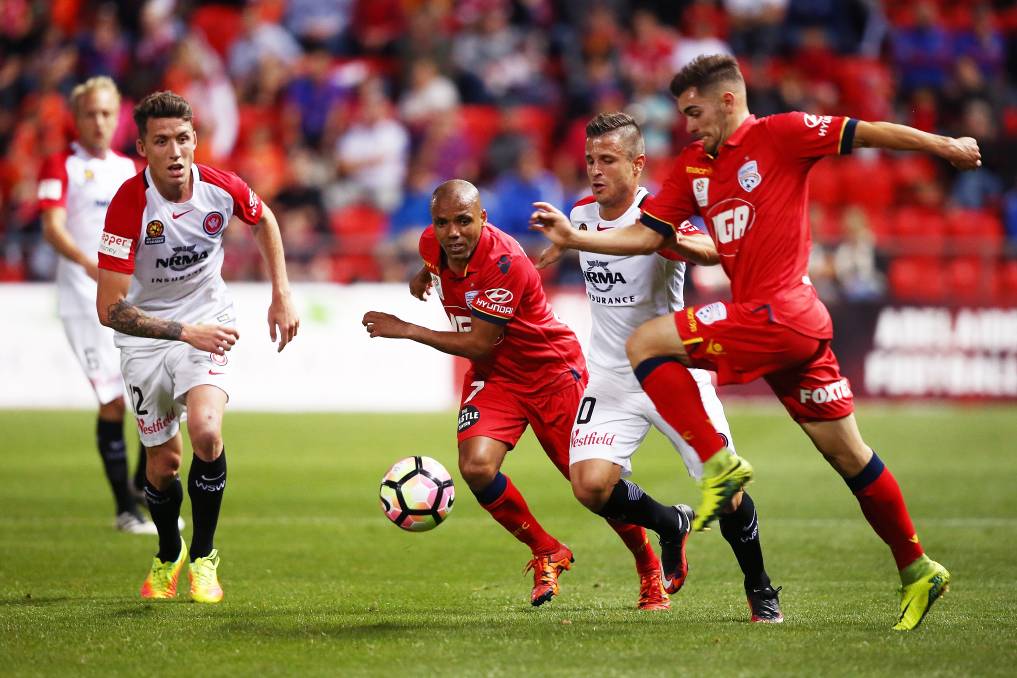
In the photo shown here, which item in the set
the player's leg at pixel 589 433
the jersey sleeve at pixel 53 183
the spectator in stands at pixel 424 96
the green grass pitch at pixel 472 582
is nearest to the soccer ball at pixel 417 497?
the green grass pitch at pixel 472 582

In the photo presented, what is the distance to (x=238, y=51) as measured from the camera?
21.1 metres

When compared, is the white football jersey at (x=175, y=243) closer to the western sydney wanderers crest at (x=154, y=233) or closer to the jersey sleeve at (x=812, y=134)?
the western sydney wanderers crest at (x=154, y=233)

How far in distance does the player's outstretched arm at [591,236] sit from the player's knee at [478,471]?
1.38 meters

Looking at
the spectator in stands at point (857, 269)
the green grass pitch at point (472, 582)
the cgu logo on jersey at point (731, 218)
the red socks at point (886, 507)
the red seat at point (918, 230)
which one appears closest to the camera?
the green grass pitch at point (472, 582)

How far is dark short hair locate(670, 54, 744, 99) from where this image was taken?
577cm

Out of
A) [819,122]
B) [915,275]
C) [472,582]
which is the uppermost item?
[819,122]

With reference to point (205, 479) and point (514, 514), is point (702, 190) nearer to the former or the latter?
point (514, 514)

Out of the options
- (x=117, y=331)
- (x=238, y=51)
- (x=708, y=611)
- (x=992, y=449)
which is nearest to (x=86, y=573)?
(x=117, y=331)

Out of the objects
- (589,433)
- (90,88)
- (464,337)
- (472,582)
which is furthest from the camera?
(90,88)

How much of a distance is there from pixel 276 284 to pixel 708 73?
8.25ft

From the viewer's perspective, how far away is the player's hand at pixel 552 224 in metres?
5.49

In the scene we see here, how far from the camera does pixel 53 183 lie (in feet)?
30.6

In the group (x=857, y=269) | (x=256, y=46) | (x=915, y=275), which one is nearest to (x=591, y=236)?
(x=857, y=269)

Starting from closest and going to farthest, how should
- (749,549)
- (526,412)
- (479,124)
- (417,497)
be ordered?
(749,549)
(417,497)
(526,412)
(479,124)
